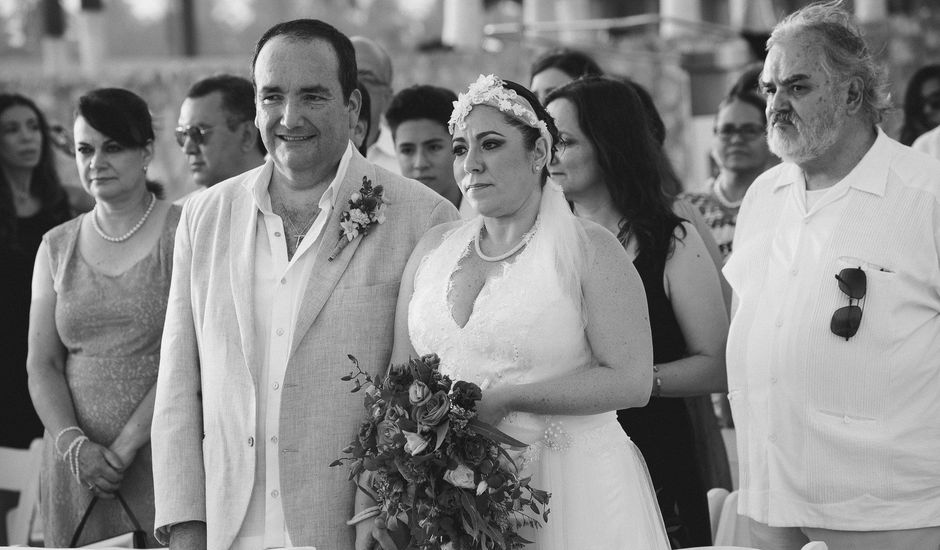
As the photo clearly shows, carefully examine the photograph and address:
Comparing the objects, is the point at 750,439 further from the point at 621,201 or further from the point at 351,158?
the point at 351,158

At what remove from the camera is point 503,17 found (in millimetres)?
14289

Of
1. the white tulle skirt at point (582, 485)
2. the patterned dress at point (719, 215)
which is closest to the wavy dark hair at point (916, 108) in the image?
the patterned dress at point (719, 215)

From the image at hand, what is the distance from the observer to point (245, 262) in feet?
10.1

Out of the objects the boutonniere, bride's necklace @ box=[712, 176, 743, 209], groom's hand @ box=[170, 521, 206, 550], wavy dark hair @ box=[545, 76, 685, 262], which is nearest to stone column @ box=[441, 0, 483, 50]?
bride's necklace @ box=[712, 176, 743, 209]

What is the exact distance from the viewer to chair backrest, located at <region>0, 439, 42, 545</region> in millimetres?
4547

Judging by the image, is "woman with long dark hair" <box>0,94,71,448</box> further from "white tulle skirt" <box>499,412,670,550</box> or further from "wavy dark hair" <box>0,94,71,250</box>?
"white tulle skirt" <box>499,412,670,550</box>

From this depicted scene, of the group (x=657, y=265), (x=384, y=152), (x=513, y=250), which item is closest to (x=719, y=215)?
(x=384, y=152)

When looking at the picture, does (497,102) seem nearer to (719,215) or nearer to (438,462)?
(438,462)

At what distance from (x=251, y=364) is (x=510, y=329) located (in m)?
0.67

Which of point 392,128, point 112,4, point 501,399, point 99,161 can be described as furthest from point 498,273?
point 112,4

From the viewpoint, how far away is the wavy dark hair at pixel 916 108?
19.0ft

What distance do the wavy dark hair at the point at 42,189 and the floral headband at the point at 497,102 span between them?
3154 millimetres

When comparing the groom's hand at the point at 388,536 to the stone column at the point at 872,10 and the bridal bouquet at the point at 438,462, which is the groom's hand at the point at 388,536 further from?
the stone column at the point at 872,10

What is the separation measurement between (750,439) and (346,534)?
127 centimetres
